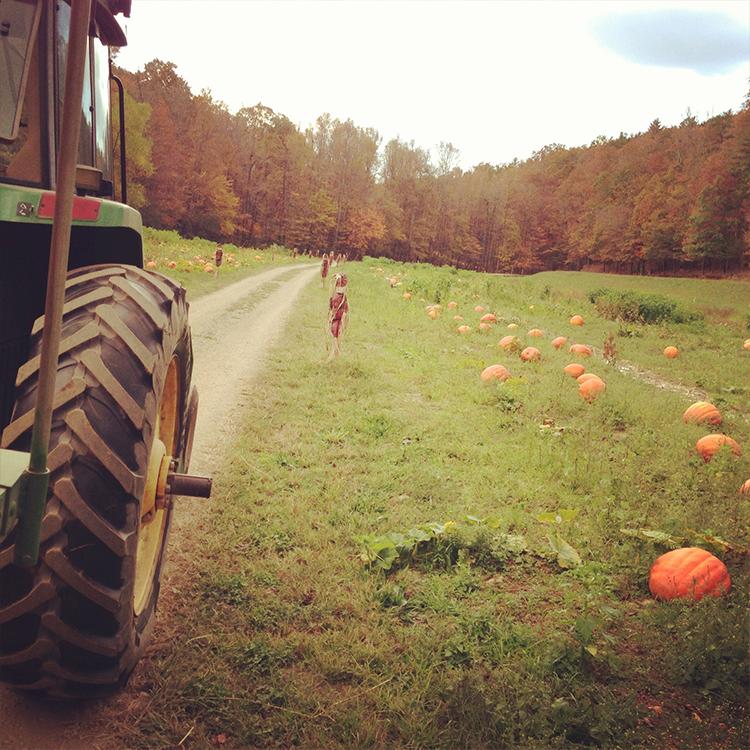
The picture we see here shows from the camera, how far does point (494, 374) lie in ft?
28.3

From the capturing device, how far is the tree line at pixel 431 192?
36.3 m

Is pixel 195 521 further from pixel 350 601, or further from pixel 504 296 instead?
pixel 504 296

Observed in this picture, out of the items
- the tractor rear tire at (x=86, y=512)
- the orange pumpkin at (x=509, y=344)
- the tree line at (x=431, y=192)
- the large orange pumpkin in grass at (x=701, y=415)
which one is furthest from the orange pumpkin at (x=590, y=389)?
the tree line at (x=431, y=192)

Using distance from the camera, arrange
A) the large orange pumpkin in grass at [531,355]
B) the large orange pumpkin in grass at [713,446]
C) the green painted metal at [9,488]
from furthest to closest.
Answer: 1. the large orange pumpkin in grass at [531,355]
2. the large orange pumpkin in grass at [713,446]
3. the green painted metal at [9,488]

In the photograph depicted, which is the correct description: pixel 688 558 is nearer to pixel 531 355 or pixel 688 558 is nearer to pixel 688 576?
pixel 688 576

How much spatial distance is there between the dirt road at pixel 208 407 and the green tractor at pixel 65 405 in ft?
0.97

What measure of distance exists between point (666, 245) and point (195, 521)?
5785 centimetres

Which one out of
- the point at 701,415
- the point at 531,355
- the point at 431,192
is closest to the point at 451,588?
the point at 701,415

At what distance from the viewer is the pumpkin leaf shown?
12.4 feet

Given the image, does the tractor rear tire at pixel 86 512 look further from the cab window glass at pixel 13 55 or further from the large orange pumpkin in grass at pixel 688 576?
the large orange pumpkin in grass at pixel 688 576

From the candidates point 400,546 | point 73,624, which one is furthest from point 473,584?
point 73,624

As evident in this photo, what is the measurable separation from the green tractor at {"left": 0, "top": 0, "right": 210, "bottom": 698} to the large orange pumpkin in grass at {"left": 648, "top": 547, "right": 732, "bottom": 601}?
10.1 feet

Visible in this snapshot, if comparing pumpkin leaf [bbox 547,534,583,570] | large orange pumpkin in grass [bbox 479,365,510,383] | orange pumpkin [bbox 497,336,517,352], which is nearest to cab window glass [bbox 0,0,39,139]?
pumpkin leaf [bbox 547,534,583,570]

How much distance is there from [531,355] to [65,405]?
9.56 metres
